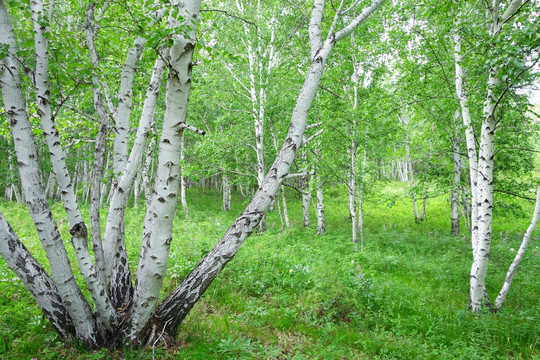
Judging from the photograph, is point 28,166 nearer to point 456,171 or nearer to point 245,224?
point 245,224

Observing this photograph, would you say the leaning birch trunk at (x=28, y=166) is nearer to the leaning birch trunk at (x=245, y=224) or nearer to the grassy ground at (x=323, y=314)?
the grassy ground at (x=323, y=314)

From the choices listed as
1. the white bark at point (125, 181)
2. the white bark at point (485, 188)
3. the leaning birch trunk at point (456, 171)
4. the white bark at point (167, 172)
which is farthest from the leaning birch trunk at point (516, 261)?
the white bark at point (125, 181)

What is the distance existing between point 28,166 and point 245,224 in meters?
2.22

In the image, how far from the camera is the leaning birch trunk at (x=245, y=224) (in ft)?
10.2

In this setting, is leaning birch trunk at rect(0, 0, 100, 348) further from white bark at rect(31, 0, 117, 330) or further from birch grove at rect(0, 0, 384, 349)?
white bark at rect(31, 0, 117, 330)

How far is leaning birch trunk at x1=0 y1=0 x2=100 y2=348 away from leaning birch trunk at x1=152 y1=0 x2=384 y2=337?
104 cm

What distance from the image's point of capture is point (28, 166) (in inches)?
110

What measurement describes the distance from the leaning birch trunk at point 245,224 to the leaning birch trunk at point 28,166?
3.40 ft

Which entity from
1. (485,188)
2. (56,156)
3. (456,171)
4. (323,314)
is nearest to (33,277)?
(56,156)

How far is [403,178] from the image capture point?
113ft

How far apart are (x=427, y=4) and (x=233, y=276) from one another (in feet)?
22.3

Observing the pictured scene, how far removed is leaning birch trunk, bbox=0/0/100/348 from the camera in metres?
2.74

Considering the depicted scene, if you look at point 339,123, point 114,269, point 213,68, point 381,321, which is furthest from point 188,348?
point 213,68

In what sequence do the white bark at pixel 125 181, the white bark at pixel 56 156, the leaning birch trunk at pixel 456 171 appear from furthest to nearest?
the leaning birch trunk at pixel 456 171
the white bark at pixel 125 181
the white bark at pixel 56 156
